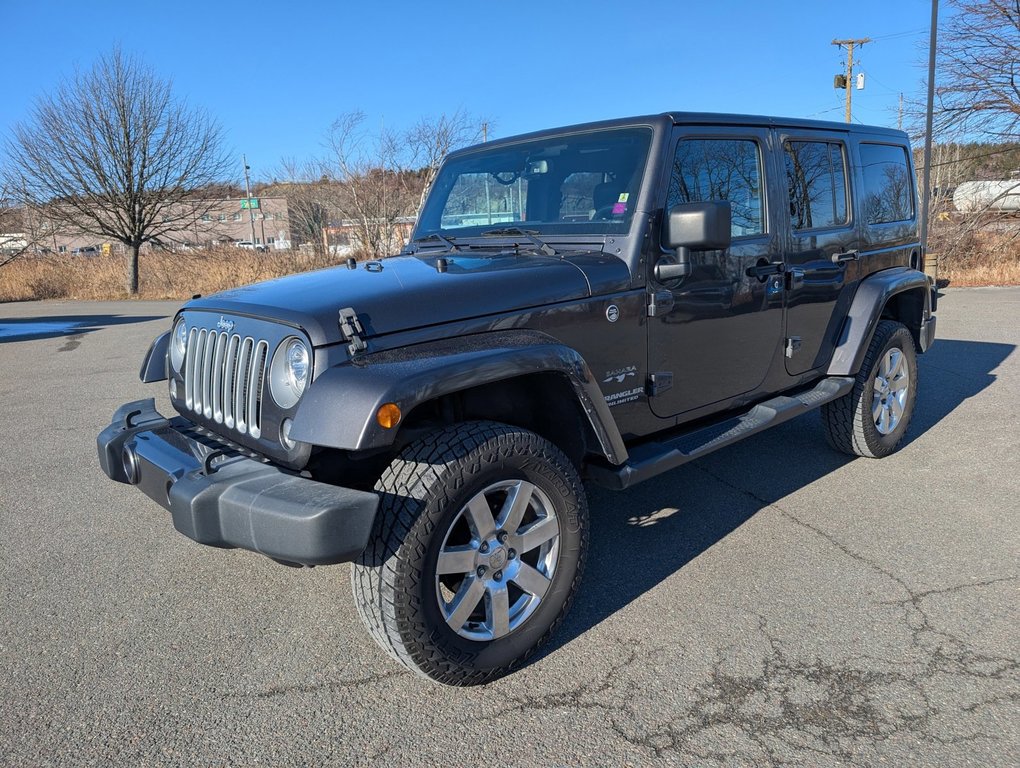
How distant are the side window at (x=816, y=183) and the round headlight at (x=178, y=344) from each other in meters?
3.15

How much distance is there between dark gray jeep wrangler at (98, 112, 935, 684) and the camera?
2.31 m

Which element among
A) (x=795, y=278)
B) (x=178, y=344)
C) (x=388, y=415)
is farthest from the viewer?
(x=795, y=278)

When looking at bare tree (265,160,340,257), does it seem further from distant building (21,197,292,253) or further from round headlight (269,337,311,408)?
round headlight (269,337,311,408)

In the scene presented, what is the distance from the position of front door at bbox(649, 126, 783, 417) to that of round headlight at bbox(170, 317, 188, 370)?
2.05 m

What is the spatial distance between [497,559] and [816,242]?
2766 millimetres

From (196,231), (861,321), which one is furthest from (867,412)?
(196,231)

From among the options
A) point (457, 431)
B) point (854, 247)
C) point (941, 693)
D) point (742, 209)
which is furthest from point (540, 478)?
point (854, 247)

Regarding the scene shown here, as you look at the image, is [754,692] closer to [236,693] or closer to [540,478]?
[540,478]

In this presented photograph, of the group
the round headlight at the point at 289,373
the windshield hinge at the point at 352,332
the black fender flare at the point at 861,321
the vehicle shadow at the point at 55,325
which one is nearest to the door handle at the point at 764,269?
the black fender flare at the point at 861,321

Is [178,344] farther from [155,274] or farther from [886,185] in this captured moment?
[155,274]

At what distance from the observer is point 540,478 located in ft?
8.59

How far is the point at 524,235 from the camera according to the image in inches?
135

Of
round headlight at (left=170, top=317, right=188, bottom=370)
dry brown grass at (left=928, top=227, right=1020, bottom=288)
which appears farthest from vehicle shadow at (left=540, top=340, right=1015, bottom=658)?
dry brown grass at (left=928, top=227, right=1020, bottom=288)

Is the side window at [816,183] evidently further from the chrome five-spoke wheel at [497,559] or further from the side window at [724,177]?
the chrome five-spoke wheel at [497,559]
